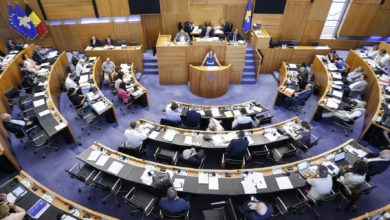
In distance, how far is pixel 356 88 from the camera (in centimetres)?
1062

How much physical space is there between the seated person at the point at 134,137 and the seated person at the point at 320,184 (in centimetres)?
499

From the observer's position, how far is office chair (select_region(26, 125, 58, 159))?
8023 mm

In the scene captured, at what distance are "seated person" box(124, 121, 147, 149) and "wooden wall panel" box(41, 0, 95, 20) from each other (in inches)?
365

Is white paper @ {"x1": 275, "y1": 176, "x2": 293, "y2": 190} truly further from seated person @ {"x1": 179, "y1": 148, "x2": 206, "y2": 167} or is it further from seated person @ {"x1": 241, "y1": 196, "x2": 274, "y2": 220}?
seated person @ {"x1": 179, "y1": 148, "x2": 206, "y2": 167}

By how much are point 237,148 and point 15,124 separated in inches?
294

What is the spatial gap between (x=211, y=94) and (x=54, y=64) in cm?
783

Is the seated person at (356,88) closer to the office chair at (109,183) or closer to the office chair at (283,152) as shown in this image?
the office chair at (283,152)

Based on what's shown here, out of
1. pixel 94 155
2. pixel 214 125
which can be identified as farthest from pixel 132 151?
pixel 214 125

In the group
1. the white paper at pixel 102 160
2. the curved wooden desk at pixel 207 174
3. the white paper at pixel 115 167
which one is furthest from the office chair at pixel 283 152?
the white paper at pixel 102 160

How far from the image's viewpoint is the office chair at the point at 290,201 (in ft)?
19.7

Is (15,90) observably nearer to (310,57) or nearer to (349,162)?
(349,162)

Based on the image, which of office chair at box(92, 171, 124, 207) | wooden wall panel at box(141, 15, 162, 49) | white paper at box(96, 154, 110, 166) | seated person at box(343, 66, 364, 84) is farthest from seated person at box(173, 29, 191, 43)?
office chair at box(92, 171, 124, 207)

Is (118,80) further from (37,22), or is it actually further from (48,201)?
(37,22)

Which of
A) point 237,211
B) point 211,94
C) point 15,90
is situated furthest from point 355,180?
point 15,90
